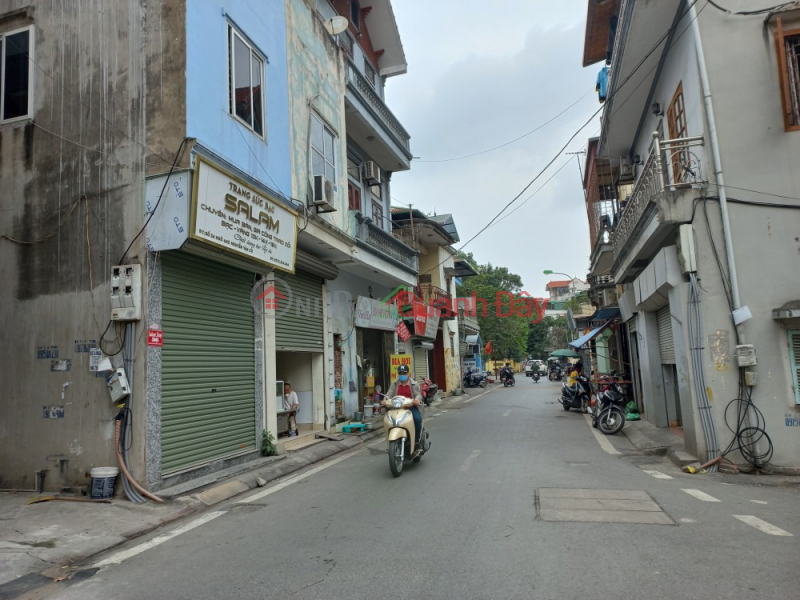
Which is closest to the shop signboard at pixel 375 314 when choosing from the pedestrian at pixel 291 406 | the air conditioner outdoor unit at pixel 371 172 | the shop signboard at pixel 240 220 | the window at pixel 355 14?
the air conditioner outdoor unit at pixel 371 172

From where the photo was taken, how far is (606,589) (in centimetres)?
367

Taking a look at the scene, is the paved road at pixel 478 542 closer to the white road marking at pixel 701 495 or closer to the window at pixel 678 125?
the white road marking at pixel 701 495

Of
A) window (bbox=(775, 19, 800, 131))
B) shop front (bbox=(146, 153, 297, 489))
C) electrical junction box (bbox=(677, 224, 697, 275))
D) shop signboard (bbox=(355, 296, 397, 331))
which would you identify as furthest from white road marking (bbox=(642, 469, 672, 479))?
shop signboard (bbox=(355, 296, 397, 331))

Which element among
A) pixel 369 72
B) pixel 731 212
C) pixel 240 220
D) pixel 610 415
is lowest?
pixel 610 415

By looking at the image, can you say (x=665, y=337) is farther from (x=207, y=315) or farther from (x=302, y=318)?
(x=207, y=315)

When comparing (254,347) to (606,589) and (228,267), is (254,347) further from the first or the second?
(606,589)

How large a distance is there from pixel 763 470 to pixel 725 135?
4.94m

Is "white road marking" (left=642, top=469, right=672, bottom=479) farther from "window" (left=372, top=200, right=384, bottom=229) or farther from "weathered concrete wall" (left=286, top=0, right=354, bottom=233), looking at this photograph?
"window" (left=372, top=200, right=384, bottom=229)

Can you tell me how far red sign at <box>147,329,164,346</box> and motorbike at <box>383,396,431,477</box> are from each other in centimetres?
338

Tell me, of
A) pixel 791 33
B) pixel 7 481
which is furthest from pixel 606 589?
pixel 791 33

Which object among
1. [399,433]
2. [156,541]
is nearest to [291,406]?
[399,433]

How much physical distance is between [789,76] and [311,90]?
8558 mm

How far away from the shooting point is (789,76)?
7.87 metres

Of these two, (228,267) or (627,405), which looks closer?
(228,267)
